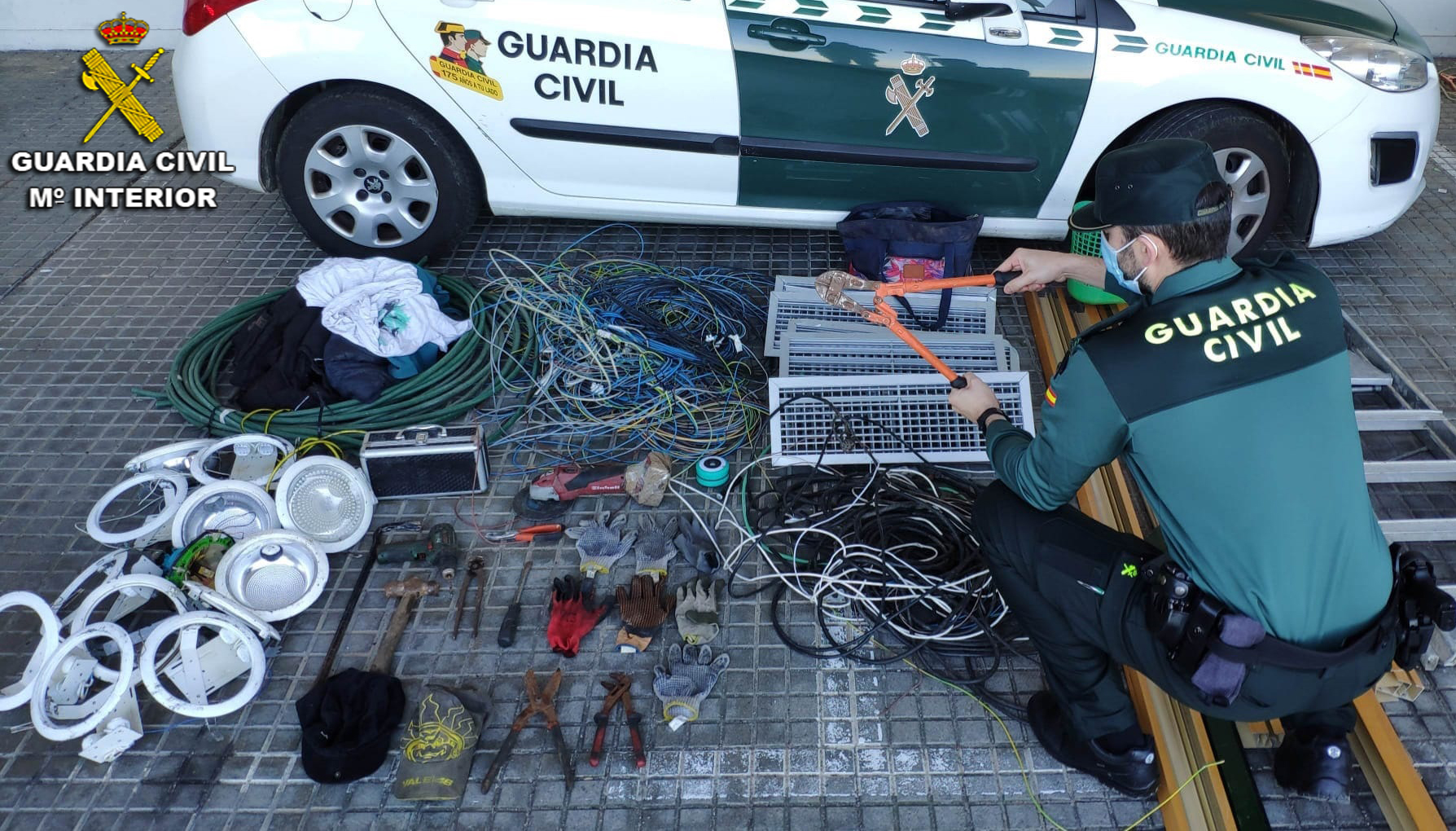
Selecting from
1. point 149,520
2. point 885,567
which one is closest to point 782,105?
point 885,567

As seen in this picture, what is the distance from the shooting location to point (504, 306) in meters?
4.37

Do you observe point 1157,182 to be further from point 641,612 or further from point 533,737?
point 533,737

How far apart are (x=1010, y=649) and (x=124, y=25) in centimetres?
750

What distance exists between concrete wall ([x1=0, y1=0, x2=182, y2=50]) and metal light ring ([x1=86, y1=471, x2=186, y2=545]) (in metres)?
4.99

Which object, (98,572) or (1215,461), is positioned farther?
(98,572)

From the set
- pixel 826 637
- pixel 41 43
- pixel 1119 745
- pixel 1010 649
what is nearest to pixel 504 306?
pixel 826 637

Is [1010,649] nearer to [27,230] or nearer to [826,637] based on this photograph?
[826,637]

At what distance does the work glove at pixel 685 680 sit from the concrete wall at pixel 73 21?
6.49m

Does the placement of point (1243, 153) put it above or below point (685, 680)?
above

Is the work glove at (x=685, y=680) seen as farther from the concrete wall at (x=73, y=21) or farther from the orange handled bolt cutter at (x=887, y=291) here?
the concrete wall at (x=73, y=21)

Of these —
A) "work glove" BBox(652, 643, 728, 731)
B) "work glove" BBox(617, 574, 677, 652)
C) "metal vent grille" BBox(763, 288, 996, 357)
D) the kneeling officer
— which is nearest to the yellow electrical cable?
the kneeling officer

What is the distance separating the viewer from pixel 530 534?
11.0 feet

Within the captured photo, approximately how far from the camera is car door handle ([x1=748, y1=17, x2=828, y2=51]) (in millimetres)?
3891

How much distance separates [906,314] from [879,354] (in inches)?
12.7
